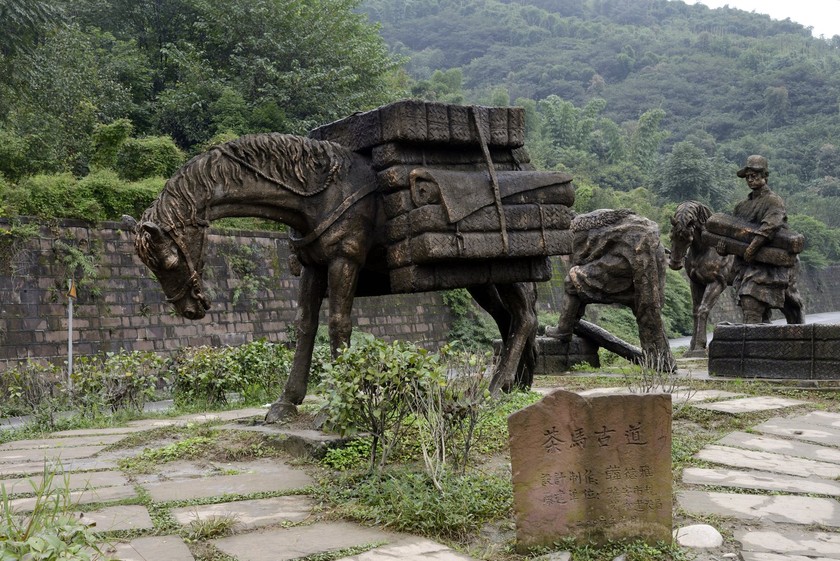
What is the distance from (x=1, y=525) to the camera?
2.34 metres

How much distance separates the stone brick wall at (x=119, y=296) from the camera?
1220 centimetres

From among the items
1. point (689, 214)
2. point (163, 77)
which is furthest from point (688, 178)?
point (689, 214)

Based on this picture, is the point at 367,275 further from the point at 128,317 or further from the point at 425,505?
the point at 128,317

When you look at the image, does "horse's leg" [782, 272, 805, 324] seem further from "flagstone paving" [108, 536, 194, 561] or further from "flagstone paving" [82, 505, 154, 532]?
"flagstone paving" [108, 536, 194, 561]

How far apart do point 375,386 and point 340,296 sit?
1.21 metres

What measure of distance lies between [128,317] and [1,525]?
38.8 ft

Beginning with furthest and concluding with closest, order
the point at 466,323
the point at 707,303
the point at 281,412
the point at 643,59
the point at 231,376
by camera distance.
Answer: the point at 643,59 → the point at 466,323 → the point at 707,303 → the point at 231,376 → the point at 281,412

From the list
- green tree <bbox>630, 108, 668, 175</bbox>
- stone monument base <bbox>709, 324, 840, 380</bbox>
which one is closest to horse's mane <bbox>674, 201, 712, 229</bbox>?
stone monument base <bbox>709, 324, 840, 380</bbox>

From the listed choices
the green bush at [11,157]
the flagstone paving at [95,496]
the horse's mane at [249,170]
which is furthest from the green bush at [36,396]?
the green bush at [11,157]

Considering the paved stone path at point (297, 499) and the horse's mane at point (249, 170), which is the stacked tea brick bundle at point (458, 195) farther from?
the paved stone path at point (297, 499)

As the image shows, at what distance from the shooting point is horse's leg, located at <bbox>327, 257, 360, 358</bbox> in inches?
205

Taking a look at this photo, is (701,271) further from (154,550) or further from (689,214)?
(154,550)

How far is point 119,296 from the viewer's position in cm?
1358

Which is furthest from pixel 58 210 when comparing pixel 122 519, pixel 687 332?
pixel 687 332
